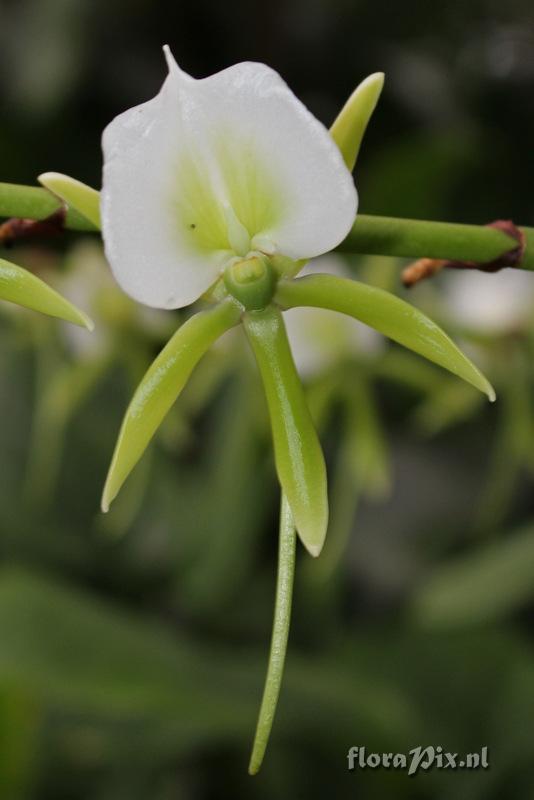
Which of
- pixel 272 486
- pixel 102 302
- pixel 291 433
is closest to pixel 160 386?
pixel 291 433

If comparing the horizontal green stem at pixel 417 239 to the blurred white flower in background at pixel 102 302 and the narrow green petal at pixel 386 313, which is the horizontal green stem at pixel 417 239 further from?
the blurred white flower in background at pixel 102 302

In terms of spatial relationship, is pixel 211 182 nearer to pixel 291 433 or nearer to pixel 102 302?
pixel 291 433

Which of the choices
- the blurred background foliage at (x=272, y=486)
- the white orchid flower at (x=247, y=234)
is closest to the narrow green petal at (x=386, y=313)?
the white orchid flower at (x=247, y=234)

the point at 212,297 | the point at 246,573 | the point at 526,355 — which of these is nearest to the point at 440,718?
the point at 246,573

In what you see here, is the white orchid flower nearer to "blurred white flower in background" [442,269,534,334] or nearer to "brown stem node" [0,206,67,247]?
"brown stem node" [0,206,67,247]

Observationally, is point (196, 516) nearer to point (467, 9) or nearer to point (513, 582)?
point (513, 582)
